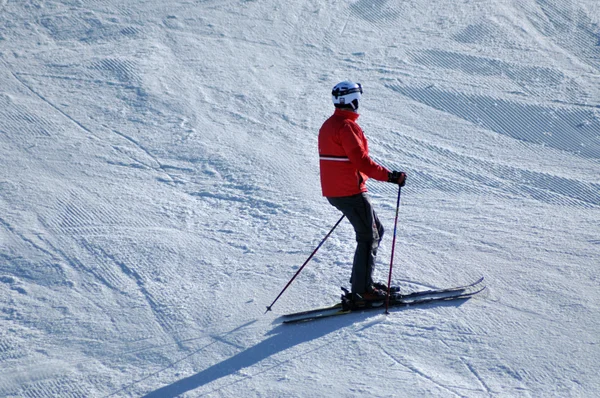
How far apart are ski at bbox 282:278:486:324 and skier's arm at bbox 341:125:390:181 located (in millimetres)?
1155

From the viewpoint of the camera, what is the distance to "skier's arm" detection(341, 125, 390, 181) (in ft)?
15.9

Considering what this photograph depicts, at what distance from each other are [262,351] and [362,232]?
4.00ft

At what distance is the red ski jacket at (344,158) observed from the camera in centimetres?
487

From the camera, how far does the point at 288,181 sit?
7613 mm

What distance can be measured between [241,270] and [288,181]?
6.26 ft

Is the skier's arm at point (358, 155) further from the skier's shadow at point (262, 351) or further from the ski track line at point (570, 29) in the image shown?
the ski track line at point (570, 29)

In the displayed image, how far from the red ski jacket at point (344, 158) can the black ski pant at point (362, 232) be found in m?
0.08

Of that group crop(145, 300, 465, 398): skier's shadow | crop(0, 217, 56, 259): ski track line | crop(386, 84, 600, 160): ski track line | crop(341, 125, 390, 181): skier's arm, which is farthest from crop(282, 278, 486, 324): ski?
crop(386, 84, 600, 160): ski track line

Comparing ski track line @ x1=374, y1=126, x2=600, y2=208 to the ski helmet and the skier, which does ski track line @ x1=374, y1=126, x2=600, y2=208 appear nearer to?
the skier

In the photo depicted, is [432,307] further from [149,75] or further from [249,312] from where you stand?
[149,75]

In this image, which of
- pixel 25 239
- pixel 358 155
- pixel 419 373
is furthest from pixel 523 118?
pixel 25 239

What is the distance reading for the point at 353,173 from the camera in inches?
199

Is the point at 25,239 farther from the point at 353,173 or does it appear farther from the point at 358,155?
the point at 358,155

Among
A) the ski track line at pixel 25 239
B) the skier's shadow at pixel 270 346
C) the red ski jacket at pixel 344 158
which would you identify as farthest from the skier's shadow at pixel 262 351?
the ski track line at pixel 25 239
